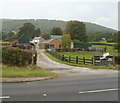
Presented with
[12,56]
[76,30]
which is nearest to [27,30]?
[76,30]

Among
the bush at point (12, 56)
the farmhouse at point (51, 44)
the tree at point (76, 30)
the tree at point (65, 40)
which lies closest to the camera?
the bush at point (12, 56)

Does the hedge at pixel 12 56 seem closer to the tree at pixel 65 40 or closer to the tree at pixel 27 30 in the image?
the tree at pixel 65 40

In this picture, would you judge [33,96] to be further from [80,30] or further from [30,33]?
[30,33]

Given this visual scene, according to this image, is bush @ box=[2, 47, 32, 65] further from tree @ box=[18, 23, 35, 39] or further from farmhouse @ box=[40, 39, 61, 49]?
tree @ box=[18, 23, 35, 39]

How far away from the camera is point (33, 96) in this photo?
27.8 feet

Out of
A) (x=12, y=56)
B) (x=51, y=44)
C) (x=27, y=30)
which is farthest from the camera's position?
(x=27, y=30)

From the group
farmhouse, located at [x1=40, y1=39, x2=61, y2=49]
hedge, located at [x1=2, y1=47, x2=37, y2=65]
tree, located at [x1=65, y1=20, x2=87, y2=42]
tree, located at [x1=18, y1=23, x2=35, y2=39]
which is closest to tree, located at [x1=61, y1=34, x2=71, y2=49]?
farmhouse, located at [x1=40, y1=39, x2=61, y2=49]

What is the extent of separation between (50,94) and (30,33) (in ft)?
404

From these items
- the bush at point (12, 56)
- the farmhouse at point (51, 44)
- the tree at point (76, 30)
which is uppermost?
the tree at point (76, 30)

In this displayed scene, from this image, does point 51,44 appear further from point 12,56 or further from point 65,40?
point 12,56

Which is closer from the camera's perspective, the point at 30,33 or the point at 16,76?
the point at 16,76

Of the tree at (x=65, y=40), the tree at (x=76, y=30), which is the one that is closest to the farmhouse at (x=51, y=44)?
the tree at (x=76, y=30)

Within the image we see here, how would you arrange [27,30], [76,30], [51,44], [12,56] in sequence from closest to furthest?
[12,56], [51,44], [76,30], [27,30]

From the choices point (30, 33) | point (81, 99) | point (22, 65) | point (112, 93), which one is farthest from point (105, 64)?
point (30, 33)
